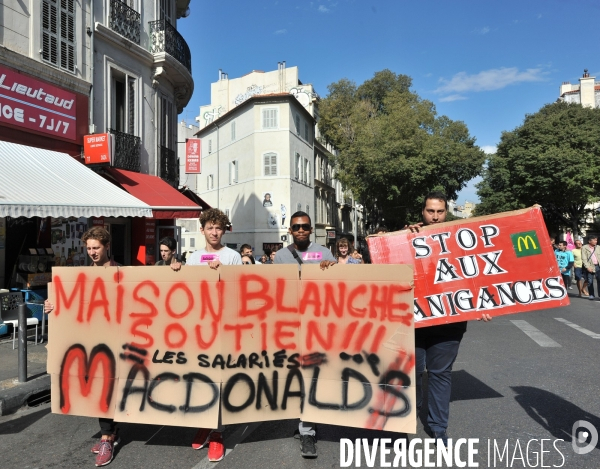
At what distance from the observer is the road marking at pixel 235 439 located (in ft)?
11.2

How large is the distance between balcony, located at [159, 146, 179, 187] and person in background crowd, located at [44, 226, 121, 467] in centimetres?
1181

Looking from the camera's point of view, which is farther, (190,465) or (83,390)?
(83,390)

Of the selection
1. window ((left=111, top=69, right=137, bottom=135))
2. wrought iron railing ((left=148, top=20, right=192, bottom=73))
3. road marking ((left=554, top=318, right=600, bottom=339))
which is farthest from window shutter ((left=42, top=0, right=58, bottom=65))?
road marking ((left=554, top=318, right=600, bottom=339))

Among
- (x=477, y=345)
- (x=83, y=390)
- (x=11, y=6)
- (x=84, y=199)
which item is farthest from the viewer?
(x=11, y=6)

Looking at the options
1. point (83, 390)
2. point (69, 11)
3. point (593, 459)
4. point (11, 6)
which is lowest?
point (593, 459)

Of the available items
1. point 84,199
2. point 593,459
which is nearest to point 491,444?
point 593,459

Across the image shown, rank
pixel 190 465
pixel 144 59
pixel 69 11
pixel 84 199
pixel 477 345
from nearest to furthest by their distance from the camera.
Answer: pixel 190 465, pixel 477 345, pixel 84 199, pixel 69 11, pixel 144 59

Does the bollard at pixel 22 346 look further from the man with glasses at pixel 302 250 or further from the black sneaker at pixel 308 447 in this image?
the black sneaker at pixel 308 447

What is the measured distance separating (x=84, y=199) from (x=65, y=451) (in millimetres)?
6110

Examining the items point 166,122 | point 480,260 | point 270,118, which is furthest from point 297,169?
point 480,260

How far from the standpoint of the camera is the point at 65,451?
150 inches

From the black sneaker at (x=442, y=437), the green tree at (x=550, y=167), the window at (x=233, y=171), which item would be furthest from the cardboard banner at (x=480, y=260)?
the window at (x=233, y=171)

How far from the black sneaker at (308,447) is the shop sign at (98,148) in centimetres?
930

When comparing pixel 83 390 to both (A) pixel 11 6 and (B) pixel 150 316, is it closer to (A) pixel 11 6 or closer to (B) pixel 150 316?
(B) pixel 150 316
